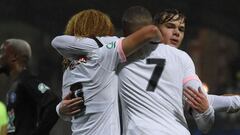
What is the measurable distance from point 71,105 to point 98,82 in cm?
21

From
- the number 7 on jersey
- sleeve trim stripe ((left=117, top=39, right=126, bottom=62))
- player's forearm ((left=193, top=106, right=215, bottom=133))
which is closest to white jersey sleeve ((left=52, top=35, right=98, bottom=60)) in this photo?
sleeve trim stripe ((left=117, top=39, right=126, bottom=62))

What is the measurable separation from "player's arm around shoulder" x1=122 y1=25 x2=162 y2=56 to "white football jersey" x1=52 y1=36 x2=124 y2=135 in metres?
0.06

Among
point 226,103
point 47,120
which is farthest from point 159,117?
point 47,120

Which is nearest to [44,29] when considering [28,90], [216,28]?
[216,28]

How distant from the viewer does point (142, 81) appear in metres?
4.38

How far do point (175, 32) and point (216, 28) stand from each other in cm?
400

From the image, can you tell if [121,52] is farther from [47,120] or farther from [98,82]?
[47,120]

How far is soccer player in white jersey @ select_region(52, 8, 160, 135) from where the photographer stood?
4.44 meters

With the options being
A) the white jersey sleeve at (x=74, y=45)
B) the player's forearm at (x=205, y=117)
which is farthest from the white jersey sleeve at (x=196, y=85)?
the white jersey sleeve at (x=74, y=45)

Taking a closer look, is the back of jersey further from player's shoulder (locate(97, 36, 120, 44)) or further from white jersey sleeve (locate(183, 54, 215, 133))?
player's shoulder (locate(97, 36, 120, 44))

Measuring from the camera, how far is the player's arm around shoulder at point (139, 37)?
429 cm

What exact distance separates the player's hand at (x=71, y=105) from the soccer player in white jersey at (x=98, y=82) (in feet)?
0.09

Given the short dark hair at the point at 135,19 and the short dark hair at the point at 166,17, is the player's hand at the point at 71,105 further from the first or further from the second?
the short dark hair at the point at 166,17

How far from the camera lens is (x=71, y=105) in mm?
4555
